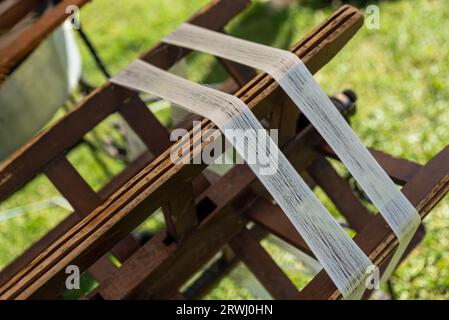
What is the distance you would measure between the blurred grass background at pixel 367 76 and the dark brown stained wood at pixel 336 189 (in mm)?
651

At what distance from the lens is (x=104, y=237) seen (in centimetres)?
116

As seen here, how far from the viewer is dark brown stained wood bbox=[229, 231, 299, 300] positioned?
1826mm

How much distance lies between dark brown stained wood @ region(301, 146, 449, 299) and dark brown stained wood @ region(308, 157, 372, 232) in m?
0.42

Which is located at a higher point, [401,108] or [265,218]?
[265,218]

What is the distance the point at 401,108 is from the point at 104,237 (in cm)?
268

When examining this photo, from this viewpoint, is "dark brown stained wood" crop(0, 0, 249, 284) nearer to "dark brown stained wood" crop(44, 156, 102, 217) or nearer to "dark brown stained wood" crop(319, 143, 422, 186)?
"dark brown stained wood" crop(44, 156, 102, 217)

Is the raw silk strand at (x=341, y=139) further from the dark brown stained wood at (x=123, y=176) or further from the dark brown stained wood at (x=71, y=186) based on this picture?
the dark brown stained wood at (x=123, y=176)

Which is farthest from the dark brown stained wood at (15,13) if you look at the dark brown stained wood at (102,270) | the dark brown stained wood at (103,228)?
the dark brown stained wood at (103,228)

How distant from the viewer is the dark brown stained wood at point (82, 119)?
153 centimetres

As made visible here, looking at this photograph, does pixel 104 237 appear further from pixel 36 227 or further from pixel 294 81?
pixel 36 227

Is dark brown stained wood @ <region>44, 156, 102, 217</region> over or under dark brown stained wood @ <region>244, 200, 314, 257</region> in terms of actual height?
over

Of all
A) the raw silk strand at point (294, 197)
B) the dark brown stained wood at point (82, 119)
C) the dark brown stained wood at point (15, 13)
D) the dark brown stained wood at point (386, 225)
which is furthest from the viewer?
the dark brown stained wood at point (15, 13)

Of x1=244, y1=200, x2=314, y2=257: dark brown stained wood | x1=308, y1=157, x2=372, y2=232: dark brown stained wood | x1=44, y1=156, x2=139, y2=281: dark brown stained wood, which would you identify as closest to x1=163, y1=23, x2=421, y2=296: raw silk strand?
x1=244, y1=200, x2=314, y2=257: dark brown stained wood
